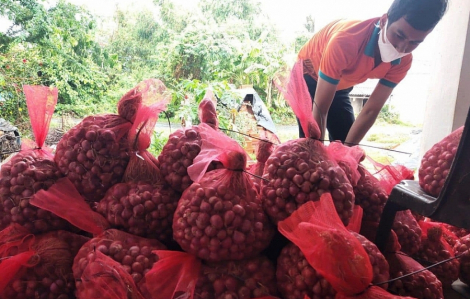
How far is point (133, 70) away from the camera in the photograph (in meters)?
7.79

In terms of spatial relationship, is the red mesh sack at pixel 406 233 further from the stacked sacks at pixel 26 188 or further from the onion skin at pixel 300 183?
the stacked sacks at pixel 26 188

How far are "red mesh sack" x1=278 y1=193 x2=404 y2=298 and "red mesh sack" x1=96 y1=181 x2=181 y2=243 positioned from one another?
0.29 m

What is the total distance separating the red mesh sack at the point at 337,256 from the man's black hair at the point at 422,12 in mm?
1159

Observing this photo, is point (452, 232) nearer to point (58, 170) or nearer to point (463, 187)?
point (463, 187)

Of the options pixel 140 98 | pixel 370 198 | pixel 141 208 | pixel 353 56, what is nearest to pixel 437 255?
pixel 370 198

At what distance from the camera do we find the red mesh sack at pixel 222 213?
1.98ft

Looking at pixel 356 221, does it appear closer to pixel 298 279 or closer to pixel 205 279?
pixel 298 279

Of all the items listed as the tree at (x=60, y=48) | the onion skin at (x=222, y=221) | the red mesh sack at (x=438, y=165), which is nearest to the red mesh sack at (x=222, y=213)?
the onion skin at (x=222, y=221)

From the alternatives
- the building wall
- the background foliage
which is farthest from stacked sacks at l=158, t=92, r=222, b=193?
the background foliage

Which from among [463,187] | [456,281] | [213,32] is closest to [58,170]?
[463,187]

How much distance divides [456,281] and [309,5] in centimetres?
789

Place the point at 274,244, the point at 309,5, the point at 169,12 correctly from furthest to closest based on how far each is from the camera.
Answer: the point at 169,12 → the point at 309,5 → the point at 274,244

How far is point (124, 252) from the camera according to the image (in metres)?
0.64

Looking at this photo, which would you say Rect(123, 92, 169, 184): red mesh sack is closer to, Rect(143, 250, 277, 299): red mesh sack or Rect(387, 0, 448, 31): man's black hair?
Rect(143, 250, 277, 299): red mesh sack
